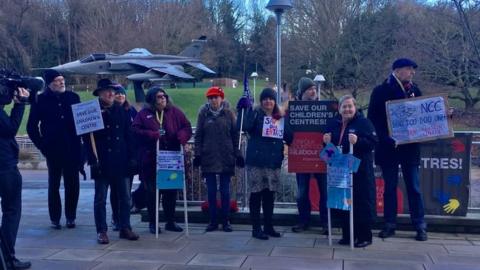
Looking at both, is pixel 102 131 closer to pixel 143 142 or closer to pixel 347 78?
pixel 143 142

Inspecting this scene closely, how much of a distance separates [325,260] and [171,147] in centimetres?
259

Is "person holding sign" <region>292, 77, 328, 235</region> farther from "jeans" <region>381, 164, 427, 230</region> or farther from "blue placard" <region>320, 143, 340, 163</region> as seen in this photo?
"jeans" <region>381, 164, 427, 230</region>

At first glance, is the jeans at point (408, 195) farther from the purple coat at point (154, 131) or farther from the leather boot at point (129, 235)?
the leather boot at point (129, 235)

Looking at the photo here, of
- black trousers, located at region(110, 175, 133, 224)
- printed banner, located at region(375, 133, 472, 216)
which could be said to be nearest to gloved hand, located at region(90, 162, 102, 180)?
black trousers, located at region(110, 175, 133, 224)

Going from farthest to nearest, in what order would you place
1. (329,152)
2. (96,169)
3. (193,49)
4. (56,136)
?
(193,49)
(56,136)
(96,169)
(329,152)

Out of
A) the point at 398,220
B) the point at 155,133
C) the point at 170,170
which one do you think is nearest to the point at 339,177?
the point at 398,220

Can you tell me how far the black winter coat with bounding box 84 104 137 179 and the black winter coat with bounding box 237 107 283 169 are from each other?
152cm

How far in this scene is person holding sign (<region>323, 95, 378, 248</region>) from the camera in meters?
7.27

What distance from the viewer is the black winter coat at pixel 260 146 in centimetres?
780

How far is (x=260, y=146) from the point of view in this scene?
784 cm

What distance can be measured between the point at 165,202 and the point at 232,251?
4.84 feet

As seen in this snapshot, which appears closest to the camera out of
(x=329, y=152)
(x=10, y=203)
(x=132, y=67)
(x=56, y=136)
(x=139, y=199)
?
(x=10, y=203)

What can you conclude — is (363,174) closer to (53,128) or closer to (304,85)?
(304,85)

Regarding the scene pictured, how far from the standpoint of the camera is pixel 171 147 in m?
8.16
